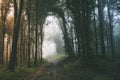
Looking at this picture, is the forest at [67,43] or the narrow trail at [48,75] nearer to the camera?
the narrow trail at [48,75]

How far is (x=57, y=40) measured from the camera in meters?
124

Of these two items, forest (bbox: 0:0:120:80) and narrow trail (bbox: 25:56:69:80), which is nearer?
narrow trail (bbox: 25:56:69:80)

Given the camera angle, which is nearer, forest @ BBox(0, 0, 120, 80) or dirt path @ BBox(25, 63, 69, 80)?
dirt path @ BBox(25, 63, 69, 80)

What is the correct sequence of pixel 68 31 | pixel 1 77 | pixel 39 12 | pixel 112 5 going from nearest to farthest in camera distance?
pixel 1 77 → pixel 39 12 → pixel 112 5 → pixel 68 31

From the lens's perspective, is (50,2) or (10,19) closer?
(50,2)

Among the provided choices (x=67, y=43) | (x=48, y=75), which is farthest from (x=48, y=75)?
(x=67, y=43)

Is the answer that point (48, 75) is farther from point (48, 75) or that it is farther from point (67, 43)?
point (67, 43)

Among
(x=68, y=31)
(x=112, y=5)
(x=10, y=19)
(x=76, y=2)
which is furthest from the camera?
(x=68, y=31)

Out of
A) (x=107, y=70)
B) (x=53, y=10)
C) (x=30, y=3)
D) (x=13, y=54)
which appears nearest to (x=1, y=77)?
(x=13, y=54)

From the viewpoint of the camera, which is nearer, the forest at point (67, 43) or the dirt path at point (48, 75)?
the dirt path at point (48, 75)

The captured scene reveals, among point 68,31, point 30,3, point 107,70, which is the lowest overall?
point 107,70

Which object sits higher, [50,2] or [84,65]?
[50,2]

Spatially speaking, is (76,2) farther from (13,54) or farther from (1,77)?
(1,77)

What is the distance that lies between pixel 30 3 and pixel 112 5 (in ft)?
61.5
